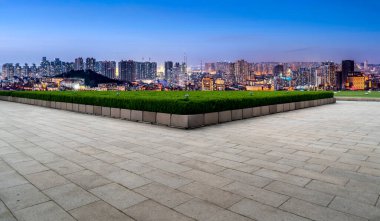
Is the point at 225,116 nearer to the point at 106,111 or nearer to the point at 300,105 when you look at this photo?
the point at 106,111

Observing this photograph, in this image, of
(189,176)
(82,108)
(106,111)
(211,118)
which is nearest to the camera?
(189,176)

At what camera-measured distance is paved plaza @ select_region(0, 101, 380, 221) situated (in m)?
3.55

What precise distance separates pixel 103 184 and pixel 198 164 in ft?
6.21

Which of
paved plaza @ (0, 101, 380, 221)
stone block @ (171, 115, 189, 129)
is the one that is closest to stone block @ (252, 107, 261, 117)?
paved plaza @ (0, 101, 380, 221)

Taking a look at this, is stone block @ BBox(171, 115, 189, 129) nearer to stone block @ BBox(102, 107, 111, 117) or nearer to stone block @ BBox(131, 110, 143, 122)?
stone block @ BBox(131, 110, 143, 122)

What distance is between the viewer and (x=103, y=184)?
445 centimetres

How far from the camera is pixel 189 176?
4840mm

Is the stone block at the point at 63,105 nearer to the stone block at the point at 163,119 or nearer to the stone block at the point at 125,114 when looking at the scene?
the stone block at the point at 125,114

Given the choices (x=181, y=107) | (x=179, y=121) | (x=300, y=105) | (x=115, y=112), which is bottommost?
(x=179, y=121)

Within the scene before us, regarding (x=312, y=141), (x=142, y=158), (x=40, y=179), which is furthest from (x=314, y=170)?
(x=40, y=179)

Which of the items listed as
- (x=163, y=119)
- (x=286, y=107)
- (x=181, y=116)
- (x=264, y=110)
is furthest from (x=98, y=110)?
(x=286, y=107)

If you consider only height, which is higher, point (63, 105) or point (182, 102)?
point (182, 102)

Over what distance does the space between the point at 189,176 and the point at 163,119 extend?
5602 mm

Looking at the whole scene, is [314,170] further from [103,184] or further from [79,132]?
[79,132]
